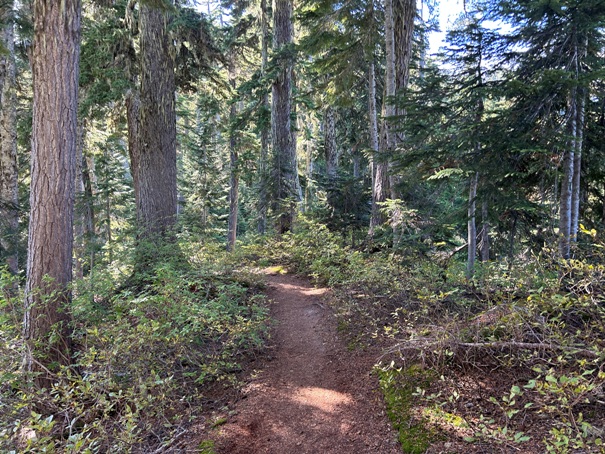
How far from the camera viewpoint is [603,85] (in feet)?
18.0

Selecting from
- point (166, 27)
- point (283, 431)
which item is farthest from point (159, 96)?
point (283, 431)

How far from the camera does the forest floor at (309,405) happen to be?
3217mm

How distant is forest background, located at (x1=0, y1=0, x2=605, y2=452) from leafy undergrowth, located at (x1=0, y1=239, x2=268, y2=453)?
4cm

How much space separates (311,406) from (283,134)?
10412mm

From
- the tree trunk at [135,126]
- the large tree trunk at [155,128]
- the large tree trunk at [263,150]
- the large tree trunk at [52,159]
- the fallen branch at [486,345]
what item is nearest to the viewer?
the fallen branch at [486,345]

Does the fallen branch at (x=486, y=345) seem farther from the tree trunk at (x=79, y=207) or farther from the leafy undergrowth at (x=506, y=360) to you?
the tree trunk at (x=79, y=207)

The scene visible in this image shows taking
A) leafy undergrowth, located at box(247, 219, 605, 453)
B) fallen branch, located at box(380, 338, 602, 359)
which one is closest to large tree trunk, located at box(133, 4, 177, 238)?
leafy undergrowth, located at box(247, 219, 605, 453)

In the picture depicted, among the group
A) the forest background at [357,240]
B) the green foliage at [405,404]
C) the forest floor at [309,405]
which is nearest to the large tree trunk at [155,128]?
the forest background at [357,240]

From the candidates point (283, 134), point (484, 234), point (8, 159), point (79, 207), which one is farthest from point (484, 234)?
point (79, 207)

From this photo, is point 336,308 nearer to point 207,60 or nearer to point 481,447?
point 481,447

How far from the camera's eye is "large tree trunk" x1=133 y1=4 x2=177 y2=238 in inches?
313

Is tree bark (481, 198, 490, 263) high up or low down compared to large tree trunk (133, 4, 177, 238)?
down

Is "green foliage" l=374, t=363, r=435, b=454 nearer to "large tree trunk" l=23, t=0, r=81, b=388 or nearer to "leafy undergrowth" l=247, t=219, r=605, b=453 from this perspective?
"leafy undergrowth" l=247, t=219, r=605, b=453

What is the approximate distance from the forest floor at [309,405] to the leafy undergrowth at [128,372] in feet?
1.34
